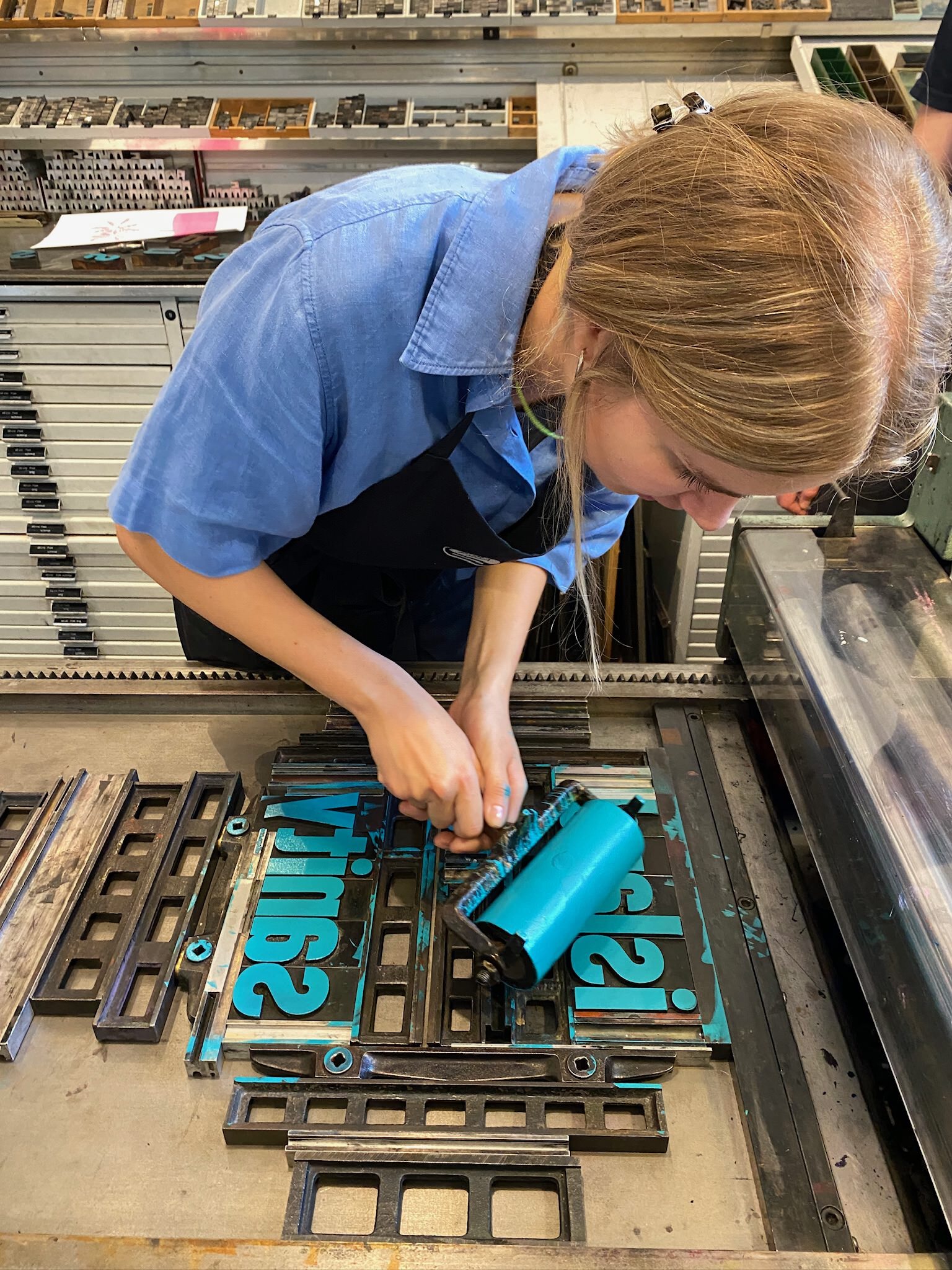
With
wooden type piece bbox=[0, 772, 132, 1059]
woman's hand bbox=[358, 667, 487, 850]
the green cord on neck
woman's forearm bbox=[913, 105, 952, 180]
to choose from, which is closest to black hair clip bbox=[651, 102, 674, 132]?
the green cord on neck

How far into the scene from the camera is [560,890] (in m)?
0.99

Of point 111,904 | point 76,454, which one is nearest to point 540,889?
point 111,904

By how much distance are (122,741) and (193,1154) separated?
0.64m

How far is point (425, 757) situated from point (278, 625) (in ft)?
0.77

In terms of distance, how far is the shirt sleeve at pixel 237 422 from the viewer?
0.88 metres

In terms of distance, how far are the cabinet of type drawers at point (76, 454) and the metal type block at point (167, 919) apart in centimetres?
122

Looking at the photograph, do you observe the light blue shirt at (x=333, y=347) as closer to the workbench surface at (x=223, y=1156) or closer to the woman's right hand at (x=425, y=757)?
the woman's right hand at (x=425, y=757)

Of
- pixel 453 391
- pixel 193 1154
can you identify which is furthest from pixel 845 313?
pixel 193 1154

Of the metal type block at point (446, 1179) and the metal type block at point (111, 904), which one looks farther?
the metal type block at point (111, 904)

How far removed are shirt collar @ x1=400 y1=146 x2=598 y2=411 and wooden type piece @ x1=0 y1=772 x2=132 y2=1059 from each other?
28.2 inches

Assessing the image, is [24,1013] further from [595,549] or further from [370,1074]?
[595,549]

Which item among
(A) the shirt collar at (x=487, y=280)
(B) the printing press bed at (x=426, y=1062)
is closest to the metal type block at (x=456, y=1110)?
(B) the printing press bed at (x=426, y=1062)

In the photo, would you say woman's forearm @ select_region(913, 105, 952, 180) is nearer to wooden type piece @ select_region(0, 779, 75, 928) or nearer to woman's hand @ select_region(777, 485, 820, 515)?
woman's hand @ select_region(777, 485, 820, 515)

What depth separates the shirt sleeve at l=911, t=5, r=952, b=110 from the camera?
5.56 feet
